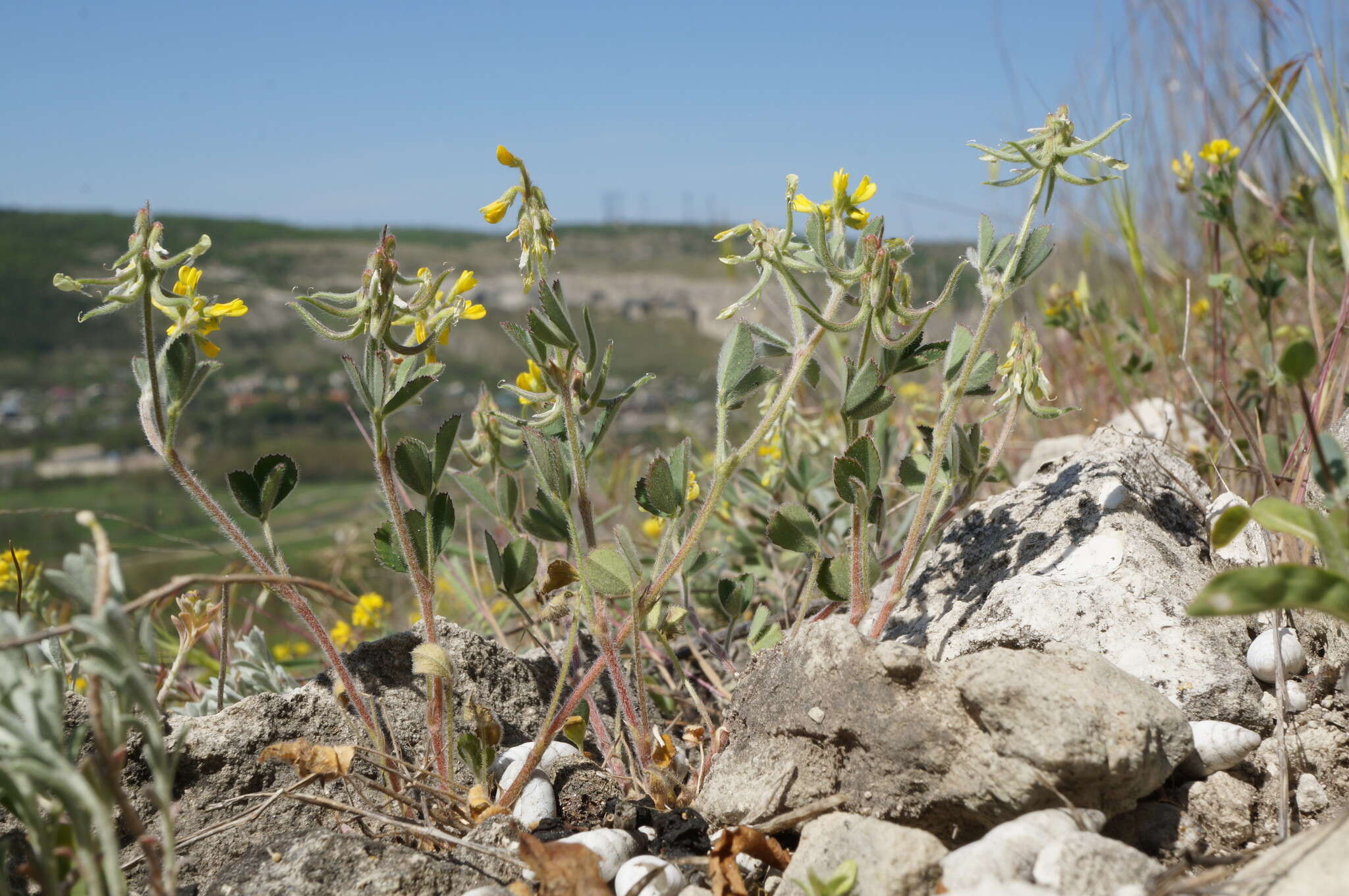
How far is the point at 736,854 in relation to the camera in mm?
1427

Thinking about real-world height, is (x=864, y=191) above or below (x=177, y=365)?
above

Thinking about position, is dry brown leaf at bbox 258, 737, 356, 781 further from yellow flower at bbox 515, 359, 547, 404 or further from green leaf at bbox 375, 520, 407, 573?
yellow flower at bbox 515, 359, 547, 404

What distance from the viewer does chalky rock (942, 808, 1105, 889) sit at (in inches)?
46.8

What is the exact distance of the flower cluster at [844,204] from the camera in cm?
168

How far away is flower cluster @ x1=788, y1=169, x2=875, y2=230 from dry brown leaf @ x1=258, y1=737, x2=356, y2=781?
3.58ft

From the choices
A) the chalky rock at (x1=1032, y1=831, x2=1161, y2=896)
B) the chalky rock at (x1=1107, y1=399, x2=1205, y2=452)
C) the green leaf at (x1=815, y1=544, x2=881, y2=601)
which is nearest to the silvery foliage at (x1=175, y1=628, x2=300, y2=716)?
the green leaf at (x1=815, y1=544, x2=881, y2=601)

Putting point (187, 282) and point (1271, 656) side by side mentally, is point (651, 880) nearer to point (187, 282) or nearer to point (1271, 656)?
point (1271, 656)

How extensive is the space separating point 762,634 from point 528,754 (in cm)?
55

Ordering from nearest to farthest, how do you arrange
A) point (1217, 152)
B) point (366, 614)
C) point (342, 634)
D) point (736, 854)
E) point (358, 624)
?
point (736, 854), point (1217, 152), point (366, 614), point (342, 634), point (358, 624)

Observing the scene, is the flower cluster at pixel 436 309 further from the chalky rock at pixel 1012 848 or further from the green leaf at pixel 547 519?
the chalky rock at pixel 1012 848

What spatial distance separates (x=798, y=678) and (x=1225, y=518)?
2.15 ft

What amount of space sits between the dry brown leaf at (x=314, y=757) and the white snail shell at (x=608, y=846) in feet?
1.31

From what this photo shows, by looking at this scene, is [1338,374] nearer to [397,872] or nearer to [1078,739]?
[1078,739]

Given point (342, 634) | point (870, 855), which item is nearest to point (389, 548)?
point (870, 855)
